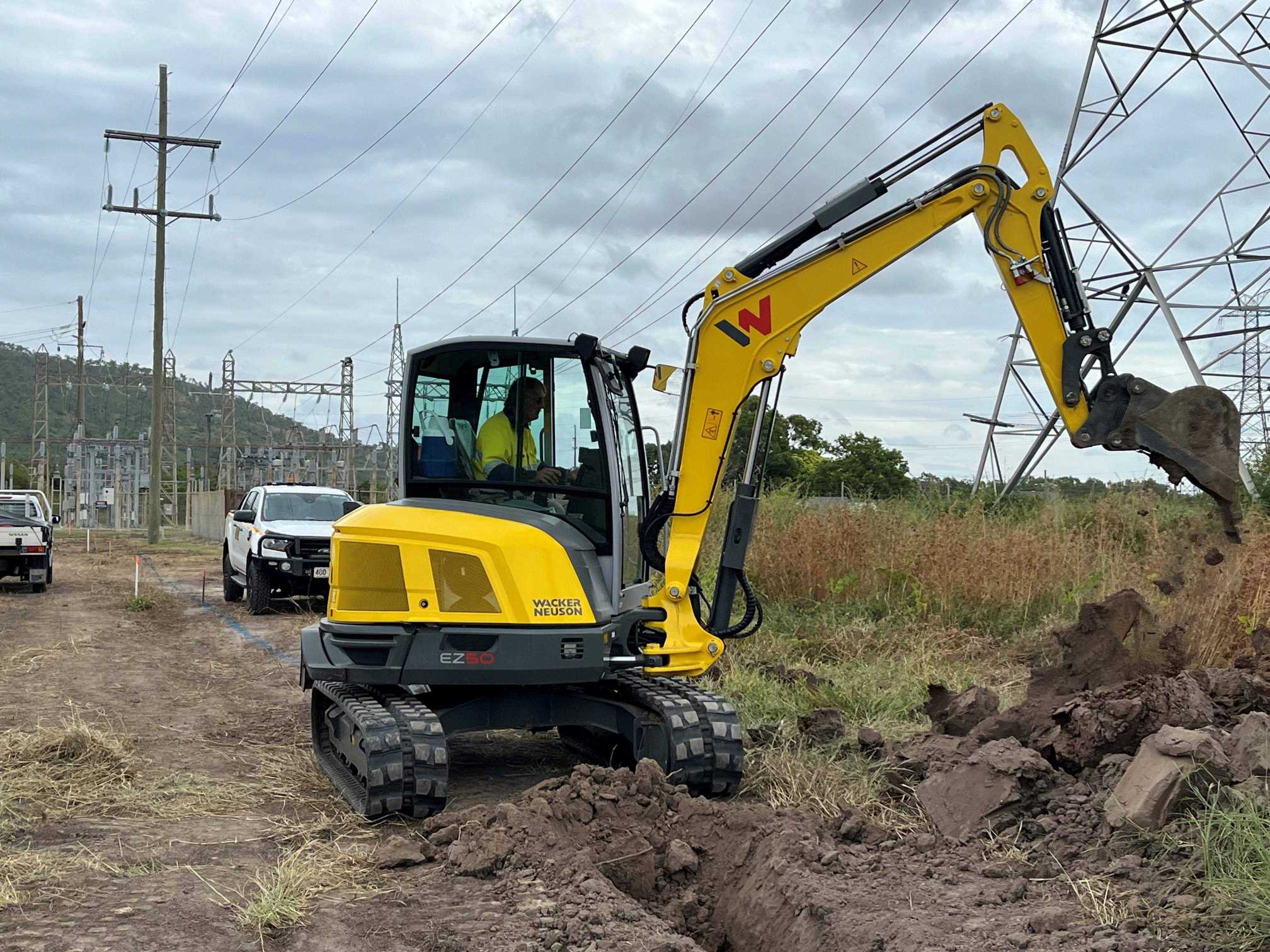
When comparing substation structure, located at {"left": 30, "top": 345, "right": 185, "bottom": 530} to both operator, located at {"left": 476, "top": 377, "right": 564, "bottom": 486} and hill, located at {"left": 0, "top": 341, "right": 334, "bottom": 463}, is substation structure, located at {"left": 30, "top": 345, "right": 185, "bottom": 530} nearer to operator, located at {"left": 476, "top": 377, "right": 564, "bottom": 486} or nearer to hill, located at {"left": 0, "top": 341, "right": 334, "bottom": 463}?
hill, located at {"left": 0, "top": 341, "right": 334, "bottom": 463}

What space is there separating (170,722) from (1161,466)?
7693 mm

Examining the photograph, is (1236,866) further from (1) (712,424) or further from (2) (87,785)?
(2) (87,785)

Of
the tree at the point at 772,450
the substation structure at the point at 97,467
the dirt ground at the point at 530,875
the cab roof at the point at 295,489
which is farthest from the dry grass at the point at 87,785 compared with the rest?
the substation structure at the point at 97,467

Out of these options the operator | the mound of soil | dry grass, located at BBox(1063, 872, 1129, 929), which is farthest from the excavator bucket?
the operator

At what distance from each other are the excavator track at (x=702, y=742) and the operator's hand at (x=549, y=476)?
1.24 metres

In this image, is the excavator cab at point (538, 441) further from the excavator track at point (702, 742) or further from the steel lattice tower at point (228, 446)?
the steel lattice tower at point (228, 446)

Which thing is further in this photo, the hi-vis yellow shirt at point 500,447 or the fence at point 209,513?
the fence at point 209,513

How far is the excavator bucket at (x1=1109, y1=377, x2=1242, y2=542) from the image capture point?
664 cm

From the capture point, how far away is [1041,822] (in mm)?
5922

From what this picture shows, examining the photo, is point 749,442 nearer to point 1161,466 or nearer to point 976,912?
point 1161,466

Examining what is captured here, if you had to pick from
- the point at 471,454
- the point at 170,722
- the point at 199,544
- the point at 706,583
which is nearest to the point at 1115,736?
the point at 471,454

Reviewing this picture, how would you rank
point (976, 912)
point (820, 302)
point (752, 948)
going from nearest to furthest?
1. point (976, 912)
2. point (752, 948)
3. point (820, 302)

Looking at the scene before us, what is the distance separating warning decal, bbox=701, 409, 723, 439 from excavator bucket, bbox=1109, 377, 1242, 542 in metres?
2.20

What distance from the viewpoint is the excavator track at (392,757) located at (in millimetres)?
6754
